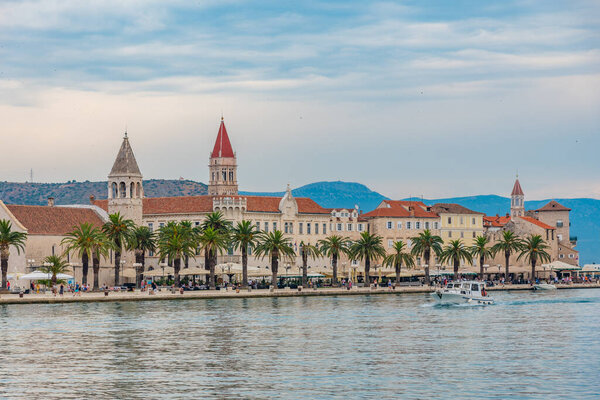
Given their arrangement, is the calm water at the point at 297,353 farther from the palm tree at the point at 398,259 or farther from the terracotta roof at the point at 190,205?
the terracotta roof at the point at 190,205

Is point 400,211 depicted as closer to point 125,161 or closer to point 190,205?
point 190,205

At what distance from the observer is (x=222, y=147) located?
174 metres

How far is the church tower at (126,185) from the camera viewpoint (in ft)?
477

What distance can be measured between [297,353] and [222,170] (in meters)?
114

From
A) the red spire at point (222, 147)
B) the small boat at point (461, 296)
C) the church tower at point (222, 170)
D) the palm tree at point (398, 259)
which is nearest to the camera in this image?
the small boat at point (461, 296)

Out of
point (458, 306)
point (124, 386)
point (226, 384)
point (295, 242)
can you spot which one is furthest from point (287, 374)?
point (295, 242)

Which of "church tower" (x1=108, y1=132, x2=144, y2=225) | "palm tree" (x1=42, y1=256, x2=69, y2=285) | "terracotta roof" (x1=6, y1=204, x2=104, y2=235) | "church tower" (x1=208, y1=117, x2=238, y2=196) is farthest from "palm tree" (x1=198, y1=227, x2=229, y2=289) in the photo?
"church tower" (x1=208, y1=117, x2=238, y2=196)

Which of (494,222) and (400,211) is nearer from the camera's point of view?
(400,211)

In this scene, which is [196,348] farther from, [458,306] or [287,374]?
[458,306]

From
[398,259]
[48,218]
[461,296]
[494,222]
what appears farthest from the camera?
[494,222]

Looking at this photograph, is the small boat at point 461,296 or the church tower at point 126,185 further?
the church tower at point 126,185

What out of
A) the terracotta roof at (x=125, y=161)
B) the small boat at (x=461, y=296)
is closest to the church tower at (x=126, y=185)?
the terracotta roof at (x=125, y=161)

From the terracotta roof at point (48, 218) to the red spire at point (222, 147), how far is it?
3435cm

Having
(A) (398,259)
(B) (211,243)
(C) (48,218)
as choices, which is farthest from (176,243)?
(A) (398,259)
